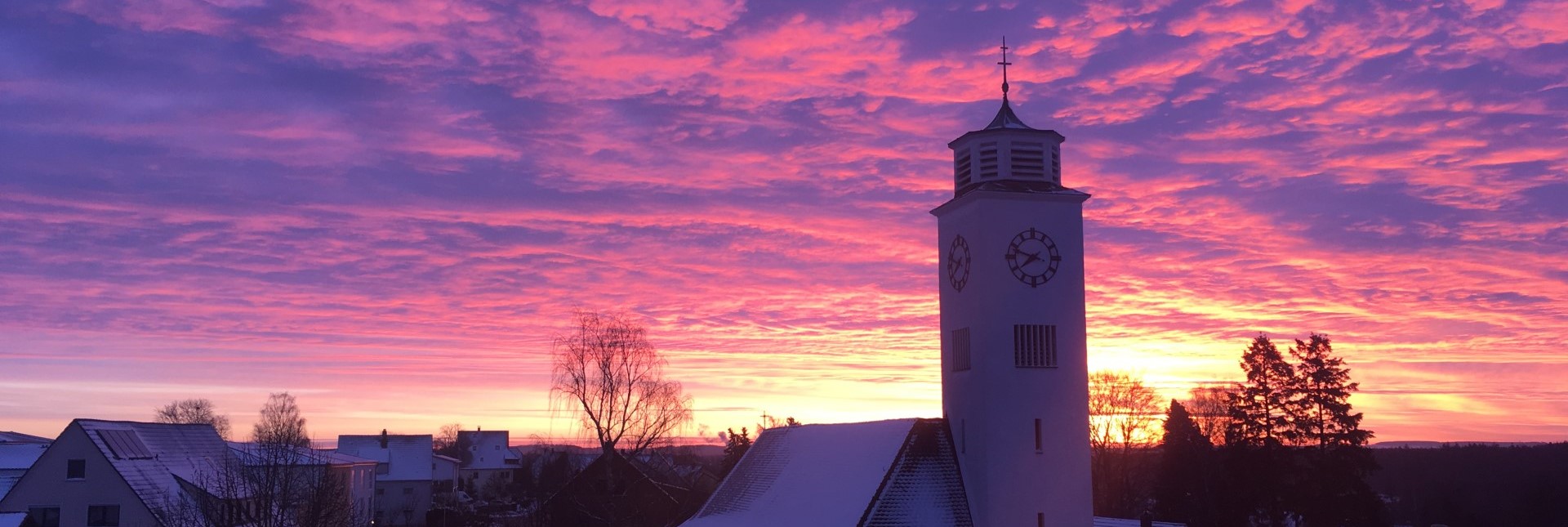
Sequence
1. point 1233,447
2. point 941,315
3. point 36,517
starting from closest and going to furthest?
point 941,315 → point 36,517 → point 1233,447

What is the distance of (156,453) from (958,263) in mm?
37151

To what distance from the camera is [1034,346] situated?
104 ft

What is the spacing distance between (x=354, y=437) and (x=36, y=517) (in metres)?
55.8

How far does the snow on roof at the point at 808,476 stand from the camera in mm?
32375

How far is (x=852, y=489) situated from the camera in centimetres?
3259

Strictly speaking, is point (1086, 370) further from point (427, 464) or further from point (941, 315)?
point (427, 464)

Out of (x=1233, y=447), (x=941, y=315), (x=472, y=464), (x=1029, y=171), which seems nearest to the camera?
(x=1029, y=171)

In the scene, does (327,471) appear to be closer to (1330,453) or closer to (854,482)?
(854,482)

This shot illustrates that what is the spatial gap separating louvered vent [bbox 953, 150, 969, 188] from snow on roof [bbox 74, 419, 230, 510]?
30962 millimetres

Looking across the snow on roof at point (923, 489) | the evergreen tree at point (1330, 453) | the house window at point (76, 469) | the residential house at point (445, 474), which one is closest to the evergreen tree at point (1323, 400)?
the evergreen tree at point (1330, 453)

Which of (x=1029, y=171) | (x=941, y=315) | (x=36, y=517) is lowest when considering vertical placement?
(x=36, y=517)

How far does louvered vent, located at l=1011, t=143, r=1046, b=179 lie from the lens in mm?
32844

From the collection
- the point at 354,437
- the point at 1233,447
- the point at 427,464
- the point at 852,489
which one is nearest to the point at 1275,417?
the point at 1233,447

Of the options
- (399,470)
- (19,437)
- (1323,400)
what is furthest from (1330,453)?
(19,437)
